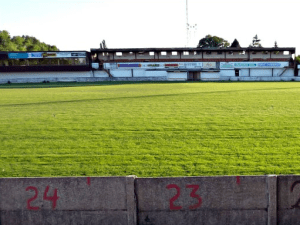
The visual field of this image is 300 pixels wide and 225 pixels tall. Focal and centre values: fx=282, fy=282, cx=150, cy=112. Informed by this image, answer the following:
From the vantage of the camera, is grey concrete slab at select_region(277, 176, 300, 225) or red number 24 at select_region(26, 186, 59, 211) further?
red number 24 at select_region(26, 186, 59, 211)

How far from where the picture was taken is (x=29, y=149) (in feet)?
32.1

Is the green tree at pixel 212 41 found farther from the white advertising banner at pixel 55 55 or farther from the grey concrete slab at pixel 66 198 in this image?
the grey concrete slab at pixel 66 198

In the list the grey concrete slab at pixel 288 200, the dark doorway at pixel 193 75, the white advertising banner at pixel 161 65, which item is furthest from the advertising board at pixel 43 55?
the grey concrete slab at pixel 288 200

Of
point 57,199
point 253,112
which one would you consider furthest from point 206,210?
point 253,112

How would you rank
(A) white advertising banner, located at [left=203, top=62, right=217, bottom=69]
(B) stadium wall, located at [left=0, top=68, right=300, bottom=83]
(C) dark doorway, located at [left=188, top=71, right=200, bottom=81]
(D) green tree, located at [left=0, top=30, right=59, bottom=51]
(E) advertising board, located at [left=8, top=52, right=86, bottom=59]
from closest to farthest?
(B) stadium wall, located at [left=0, top=68, right=300, bottom=83] → (E) advertising board, located at [left=8, top=52, right=86, bottom=59] → (C) dark doorway, located at [left=188, top=71, right=200, bottom=81] → (A) white advertising banner, located at [left=203, top=62, right=217, bottom=69] → (D) green tree, located at [left=0, top=30, right=59, bottom=51]

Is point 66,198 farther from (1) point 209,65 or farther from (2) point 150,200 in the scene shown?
(1) point 209,65

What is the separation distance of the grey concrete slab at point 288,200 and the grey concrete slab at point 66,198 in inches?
109

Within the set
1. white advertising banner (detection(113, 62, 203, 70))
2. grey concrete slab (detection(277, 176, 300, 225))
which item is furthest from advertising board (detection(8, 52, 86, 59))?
grey concrete slab (detection(277, 176, 300, 225))

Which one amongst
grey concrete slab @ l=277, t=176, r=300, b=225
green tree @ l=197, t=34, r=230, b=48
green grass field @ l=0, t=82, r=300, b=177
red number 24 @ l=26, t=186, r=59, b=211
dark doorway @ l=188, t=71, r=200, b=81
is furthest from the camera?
green tree @ l=197, t=34, r=230, b=48

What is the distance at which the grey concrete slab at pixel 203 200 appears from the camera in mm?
5281

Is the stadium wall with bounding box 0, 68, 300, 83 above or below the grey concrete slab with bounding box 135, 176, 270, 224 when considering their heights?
above

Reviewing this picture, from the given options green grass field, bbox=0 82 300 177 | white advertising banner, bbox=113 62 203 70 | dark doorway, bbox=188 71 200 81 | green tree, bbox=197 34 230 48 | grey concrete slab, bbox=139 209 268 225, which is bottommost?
grey concrete slab, bbox=139 209 268 225

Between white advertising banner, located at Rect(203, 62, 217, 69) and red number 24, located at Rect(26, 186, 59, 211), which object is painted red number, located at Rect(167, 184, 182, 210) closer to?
red number 24, located at Rect(26, 186, 59, 211)

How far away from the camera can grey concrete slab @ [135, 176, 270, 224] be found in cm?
528
